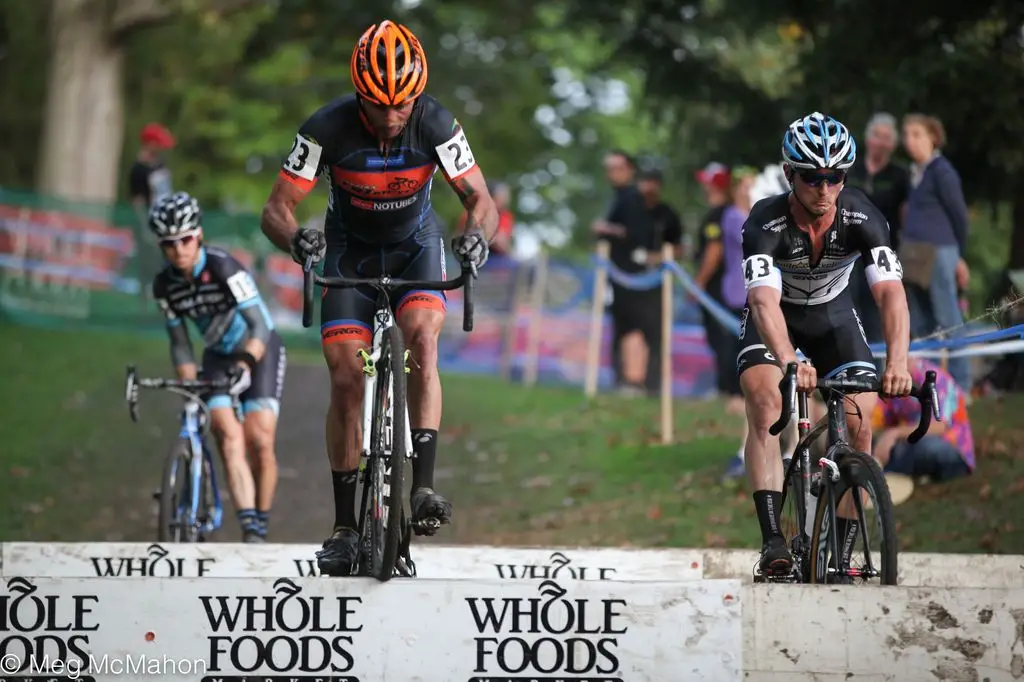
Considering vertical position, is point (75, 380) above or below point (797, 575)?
above

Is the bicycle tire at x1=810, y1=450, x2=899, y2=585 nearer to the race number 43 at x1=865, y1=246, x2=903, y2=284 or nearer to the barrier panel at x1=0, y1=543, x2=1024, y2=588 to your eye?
the race number 43 at x1=865, y1=246, x2=903, y2=284

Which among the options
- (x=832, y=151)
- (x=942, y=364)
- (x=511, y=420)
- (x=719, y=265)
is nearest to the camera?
(x=832, y=151)

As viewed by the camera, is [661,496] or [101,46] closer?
[661,496]

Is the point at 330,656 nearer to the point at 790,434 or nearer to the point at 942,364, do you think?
the point at 790,434

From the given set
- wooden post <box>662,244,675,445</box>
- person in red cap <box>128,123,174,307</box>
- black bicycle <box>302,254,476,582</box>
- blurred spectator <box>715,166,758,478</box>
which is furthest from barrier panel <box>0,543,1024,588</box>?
person in red cap <box>128,123,174,307</box>

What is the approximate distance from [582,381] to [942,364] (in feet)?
32.7

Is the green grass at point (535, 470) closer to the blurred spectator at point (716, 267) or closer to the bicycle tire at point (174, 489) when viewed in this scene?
the blurred spectator at point (716, 267)

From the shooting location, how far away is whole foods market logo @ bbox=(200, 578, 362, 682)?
6.40m

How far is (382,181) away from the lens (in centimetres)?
792

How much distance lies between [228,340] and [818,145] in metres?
4.80

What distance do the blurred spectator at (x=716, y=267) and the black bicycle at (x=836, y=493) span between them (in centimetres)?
852

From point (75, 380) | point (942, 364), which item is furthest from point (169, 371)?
point (942, 364)

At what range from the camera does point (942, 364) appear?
12.5 meters

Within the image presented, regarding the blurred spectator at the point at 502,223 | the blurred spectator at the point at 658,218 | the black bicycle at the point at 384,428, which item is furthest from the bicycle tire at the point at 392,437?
the blurred spectator at the point at 502,223
